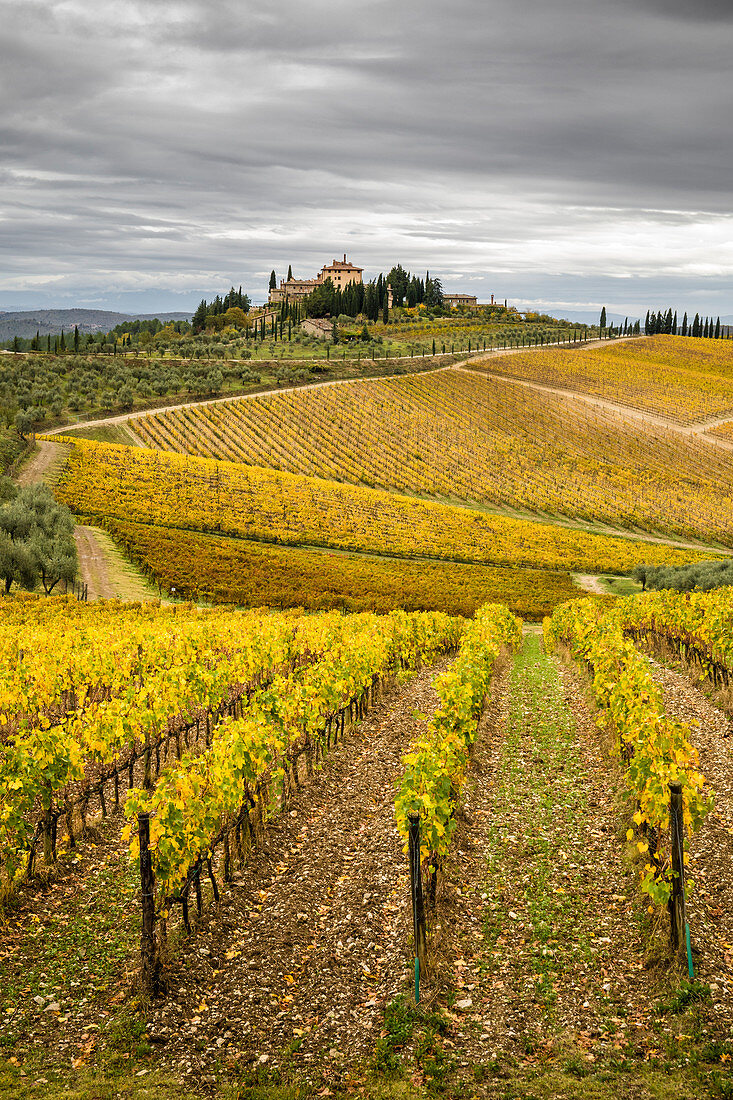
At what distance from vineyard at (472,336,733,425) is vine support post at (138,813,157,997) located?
400 feet

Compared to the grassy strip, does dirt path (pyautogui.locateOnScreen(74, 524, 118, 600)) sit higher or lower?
lower

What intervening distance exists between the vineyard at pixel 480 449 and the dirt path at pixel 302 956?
74.8m

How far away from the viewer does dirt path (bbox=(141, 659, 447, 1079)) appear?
7750 millimetres

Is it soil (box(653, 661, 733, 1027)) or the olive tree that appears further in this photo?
the olive tree

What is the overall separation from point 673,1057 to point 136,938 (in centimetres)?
617

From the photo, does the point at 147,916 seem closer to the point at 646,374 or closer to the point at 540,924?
the point at 540,924

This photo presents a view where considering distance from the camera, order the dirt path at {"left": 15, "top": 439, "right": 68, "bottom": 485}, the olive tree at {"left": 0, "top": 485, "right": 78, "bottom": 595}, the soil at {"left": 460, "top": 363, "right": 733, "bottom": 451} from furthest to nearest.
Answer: the soil at {"left": 460, "top": 363, "right": 733, "bottom": 451} → the dirt path at {"left": 15, "top": 439, "right": 68, "bottom": 485} → the olive tree at {"left": 0, "top": 485, "right": 78, "bottom": 595}

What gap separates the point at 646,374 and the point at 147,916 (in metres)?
149

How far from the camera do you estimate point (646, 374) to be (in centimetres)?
14325

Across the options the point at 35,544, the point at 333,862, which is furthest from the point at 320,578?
the point at 333,862

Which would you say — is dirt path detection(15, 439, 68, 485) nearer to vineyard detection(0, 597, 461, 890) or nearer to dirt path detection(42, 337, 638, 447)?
dirt path detection(42, 337, 638, 447)

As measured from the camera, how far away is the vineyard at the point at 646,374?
12625cm

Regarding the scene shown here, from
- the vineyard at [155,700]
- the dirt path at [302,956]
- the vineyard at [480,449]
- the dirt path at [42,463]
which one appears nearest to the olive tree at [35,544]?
the vineyard at [155,700]

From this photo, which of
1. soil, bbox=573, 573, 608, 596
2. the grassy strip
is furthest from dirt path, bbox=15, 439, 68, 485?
the grassy strip
